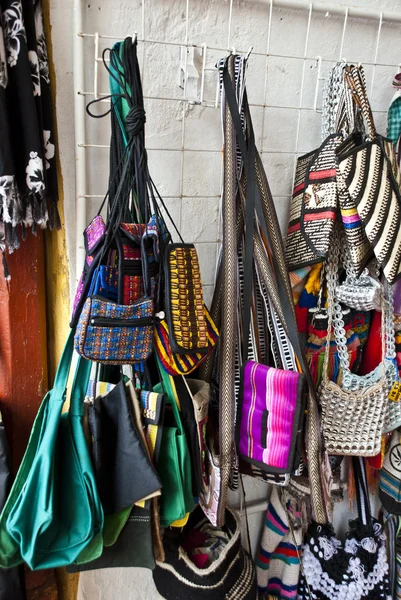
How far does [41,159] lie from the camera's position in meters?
0.77

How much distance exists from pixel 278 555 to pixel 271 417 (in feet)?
1.88

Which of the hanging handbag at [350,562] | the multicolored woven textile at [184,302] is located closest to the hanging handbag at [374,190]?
the multicolored woven textile at [184,302]

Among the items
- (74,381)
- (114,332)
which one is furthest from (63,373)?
(114,332)

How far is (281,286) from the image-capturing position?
92cm

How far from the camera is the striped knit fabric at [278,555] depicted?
3.91 feet

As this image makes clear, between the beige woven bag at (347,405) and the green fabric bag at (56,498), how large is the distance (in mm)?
528

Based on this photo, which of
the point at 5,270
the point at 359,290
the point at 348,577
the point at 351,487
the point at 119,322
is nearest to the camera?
the point at 119,322

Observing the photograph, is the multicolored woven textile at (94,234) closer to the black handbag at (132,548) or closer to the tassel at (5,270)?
the tassel at (5,270)

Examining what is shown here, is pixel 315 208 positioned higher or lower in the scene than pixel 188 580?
higher

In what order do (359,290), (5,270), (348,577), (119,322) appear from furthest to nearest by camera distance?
(348,577) → (359,290) → (5,270) → (119,322)

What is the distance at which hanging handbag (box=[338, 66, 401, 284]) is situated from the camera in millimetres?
Answer: 913

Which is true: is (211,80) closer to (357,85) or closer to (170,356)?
(357,85)

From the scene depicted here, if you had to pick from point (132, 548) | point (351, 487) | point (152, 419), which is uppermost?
point (152, 419)

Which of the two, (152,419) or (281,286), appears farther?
(281,286)
